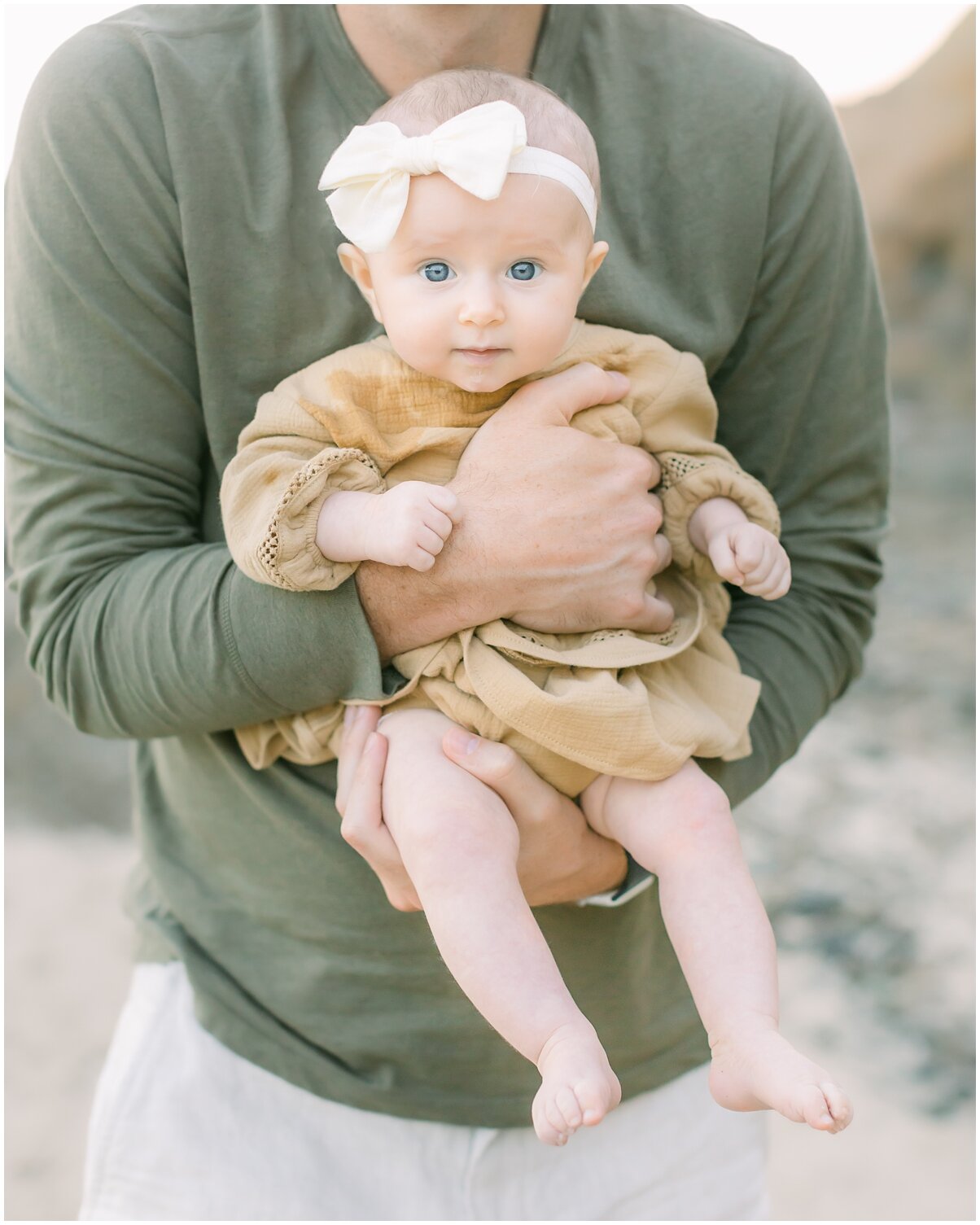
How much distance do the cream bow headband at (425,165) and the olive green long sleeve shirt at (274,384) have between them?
14 centimetres

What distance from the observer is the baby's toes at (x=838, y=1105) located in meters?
0.93

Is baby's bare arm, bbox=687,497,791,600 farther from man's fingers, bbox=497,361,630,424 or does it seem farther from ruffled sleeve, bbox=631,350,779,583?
man's fingers, bbox=497,361,630,424

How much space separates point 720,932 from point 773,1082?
0.14m

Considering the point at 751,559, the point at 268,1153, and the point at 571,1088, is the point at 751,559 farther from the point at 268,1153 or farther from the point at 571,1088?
the point at 268,1153

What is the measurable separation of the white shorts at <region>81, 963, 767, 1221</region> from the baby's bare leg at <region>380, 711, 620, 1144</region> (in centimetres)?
41

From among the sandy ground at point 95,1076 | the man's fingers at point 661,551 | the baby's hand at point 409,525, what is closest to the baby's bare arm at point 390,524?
the baby's hand at point 409,525

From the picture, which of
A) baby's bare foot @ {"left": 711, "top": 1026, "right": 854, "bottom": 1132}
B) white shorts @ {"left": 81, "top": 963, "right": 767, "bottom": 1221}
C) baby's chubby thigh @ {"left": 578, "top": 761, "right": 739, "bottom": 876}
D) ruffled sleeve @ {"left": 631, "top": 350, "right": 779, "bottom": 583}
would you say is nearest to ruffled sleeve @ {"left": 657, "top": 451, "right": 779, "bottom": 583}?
ruffled sleeve @ {"left": 631, "top": 350, "right": 779, "bottom": 583}

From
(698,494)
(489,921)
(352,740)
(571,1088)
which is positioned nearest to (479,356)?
(698,494)

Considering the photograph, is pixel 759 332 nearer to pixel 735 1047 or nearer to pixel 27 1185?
pixel 735 1047

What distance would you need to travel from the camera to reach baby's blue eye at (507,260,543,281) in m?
1.10

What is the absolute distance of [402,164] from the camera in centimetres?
107

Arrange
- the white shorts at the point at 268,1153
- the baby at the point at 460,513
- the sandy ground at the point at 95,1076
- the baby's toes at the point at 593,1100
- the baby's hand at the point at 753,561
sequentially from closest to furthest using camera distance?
the baby's toes at the point at 593,1100 → the baby at the point at 460,513 → the baby's hand at the point at 753,561 → the white shorts at the point at 268,1153 → the sandy ground at the point at 95,1076

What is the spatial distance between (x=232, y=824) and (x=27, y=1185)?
158 cm

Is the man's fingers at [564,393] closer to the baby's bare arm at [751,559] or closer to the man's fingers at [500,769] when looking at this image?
the baby's bare arm at [751,559]
